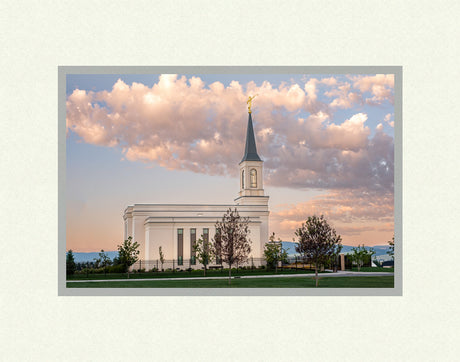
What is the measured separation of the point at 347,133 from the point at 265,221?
18.5 meters

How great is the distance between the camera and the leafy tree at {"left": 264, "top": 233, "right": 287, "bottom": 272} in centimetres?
4550

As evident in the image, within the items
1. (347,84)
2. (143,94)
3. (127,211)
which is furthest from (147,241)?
(347,84)

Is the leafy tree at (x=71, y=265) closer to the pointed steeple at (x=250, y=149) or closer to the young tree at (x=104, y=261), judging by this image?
the young tree at (x=104, y=261)

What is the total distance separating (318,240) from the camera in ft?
86.2

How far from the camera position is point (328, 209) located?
35656 millimetres

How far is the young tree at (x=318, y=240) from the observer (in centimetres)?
2627

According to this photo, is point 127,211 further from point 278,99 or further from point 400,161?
point 400,161

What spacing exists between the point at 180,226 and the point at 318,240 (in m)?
23.2

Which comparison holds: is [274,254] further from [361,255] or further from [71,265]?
[71,265]

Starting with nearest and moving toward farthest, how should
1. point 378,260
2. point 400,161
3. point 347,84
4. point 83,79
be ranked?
point 400,161 → point 83,79 → point 347,84 → point 378,260

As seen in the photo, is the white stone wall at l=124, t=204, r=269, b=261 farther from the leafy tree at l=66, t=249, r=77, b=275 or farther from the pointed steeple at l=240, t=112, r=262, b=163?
the leafy tree at l=66, t=249, r=77, b=275

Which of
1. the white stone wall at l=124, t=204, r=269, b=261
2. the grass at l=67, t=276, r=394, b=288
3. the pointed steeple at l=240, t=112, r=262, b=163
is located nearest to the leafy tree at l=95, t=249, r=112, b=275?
the white stone wall at l=124, t=204, r=269, b=261

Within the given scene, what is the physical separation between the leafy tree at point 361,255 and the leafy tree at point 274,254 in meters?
5.85

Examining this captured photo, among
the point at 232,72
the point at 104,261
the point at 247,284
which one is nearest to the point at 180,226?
the point at 104,261
